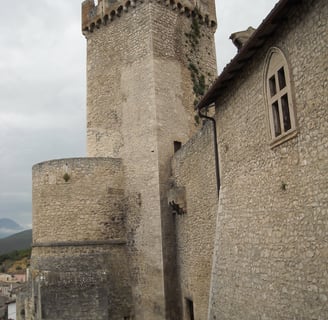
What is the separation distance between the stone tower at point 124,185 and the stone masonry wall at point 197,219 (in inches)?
27.2

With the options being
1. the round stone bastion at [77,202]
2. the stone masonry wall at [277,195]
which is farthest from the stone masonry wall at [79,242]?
the stone masonry wall at [277,195]

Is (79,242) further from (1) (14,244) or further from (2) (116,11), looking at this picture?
(1) (14,244)

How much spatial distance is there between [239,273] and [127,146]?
7773mm

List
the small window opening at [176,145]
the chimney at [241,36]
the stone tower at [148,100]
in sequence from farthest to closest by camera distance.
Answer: the small window opening at [176,145]
the stone tower at [148,100]
the chimney at [241,36]

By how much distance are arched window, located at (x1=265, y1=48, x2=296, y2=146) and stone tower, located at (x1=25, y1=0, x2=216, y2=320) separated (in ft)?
23.3

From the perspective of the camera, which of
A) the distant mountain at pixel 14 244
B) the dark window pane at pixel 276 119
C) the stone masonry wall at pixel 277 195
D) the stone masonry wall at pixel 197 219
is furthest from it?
the distant mountain at pixel 14 244

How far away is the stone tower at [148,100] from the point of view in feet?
42.3

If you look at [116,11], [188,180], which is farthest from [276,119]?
[116,11]

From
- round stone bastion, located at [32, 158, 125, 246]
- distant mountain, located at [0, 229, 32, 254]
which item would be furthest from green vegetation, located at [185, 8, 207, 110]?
distant mountain, located at [0, 229, 32, 254]

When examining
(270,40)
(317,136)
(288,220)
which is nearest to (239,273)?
(288,220)

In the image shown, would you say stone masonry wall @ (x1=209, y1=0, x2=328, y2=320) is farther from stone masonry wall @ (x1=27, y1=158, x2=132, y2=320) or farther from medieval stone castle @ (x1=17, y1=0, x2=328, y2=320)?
stone masonry wall @ (x1=27, y1=158, x2=132, y2=320)

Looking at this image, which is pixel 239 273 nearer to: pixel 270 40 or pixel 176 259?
pixel 270 40

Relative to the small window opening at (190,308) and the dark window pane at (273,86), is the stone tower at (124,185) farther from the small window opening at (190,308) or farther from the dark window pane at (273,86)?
the dark window pane at (273,86)

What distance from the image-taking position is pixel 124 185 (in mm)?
14180
